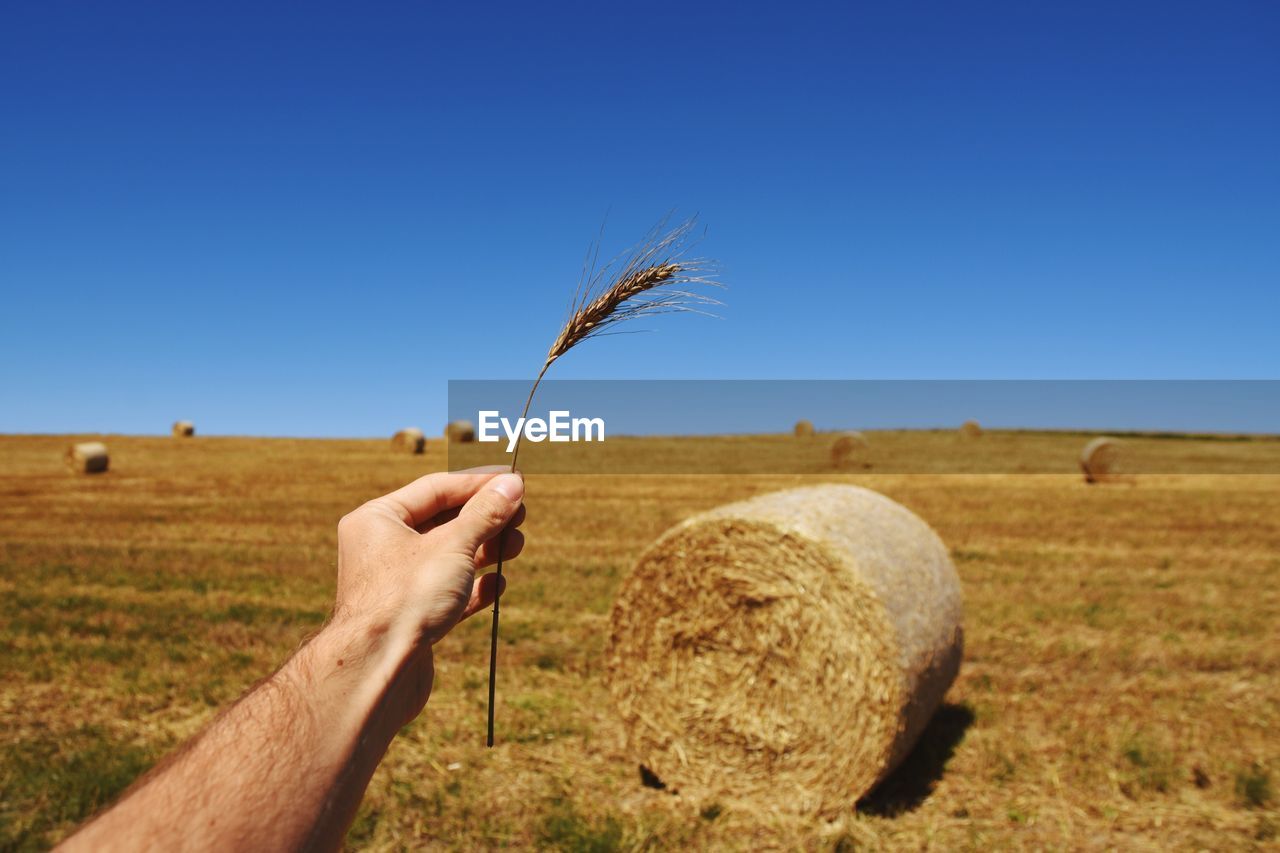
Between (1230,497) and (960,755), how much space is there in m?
17.9

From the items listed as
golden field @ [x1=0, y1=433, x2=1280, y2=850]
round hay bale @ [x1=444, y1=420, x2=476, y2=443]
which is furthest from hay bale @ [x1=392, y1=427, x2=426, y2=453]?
golden field @ [x1=0, y1=433, x2=1280, y2=850]

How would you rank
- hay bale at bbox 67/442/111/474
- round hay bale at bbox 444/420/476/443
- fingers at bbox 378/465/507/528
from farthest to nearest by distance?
1. round hay bale at bbox 444/420/476/443
2. hay bale at bbox 67/442/111/474
3. fingers at bbox 378/465/507/528

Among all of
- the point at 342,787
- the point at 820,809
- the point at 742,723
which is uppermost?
the point at 342,787

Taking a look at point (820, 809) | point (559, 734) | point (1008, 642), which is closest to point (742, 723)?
point (820, 809)

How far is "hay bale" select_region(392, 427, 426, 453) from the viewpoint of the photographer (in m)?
35.2

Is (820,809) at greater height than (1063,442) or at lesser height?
lesser

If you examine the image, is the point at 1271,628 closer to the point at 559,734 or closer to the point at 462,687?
the point at 559,734

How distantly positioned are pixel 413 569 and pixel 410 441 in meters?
34.7

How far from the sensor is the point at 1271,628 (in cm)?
886

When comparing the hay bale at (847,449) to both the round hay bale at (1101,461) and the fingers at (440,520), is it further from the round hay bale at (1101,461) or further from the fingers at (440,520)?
the fingers at (440,520)

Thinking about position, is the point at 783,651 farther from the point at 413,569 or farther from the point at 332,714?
the point at 332,714

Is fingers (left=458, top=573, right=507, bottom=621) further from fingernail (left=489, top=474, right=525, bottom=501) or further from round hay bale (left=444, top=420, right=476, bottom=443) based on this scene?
round hay bale (left=444, top=420, right=476, bottom=443)

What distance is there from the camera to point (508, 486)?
6.20 feet

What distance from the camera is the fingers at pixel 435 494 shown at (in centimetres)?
198
